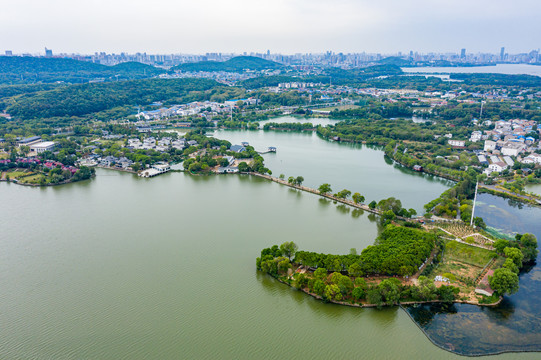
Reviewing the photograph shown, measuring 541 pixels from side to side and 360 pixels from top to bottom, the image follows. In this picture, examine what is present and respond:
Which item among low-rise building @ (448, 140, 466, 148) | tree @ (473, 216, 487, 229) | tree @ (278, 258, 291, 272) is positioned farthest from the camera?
low-rise building @ (448, 140, 466, 148)

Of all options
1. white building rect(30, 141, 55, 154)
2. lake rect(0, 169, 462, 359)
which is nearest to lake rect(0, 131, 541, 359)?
lake rect(0, 169, 462, 359)

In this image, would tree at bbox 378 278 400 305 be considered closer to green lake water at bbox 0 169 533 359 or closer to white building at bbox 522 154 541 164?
green lake water at bbox 0 169 533 359

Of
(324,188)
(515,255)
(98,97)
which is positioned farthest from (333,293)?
(98,97)

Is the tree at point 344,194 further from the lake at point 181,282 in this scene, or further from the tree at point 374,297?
A: the tree at point 374,297

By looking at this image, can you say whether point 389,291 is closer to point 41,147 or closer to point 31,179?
point 31,179

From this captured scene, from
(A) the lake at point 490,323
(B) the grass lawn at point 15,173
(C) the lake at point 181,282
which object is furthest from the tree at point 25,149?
(A) the lake at point 490,323
